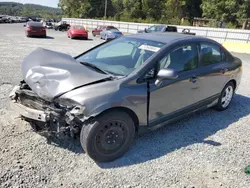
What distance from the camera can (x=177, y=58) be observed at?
3.61 meters

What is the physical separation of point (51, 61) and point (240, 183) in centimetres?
299

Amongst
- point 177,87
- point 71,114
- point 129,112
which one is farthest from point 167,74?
point 71,114

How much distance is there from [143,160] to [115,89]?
1045 mm

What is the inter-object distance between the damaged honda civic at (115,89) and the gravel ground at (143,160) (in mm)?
281

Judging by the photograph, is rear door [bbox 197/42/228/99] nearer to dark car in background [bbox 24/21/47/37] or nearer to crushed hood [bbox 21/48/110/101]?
crushed hood [bbox 21/48/110/101]

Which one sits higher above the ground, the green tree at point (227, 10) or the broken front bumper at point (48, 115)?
the green tree at point (227, 10)

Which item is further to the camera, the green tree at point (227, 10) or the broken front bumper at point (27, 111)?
the green tree at point (227, 10)

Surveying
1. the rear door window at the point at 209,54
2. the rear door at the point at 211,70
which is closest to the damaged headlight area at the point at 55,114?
the rear door at the point at 211,70

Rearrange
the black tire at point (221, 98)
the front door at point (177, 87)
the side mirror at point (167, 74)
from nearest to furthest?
the side mirror at point (167, 74) < the front door at point (177, 87) < the black tire at point (221, 98)

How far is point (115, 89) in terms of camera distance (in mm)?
2832

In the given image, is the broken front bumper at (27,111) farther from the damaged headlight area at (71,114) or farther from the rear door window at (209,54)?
the rear door window at (209,54)

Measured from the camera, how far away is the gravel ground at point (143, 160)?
2676mm

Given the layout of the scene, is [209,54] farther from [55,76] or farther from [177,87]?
[55,76]

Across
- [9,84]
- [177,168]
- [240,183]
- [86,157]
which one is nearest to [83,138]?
[86,157]
